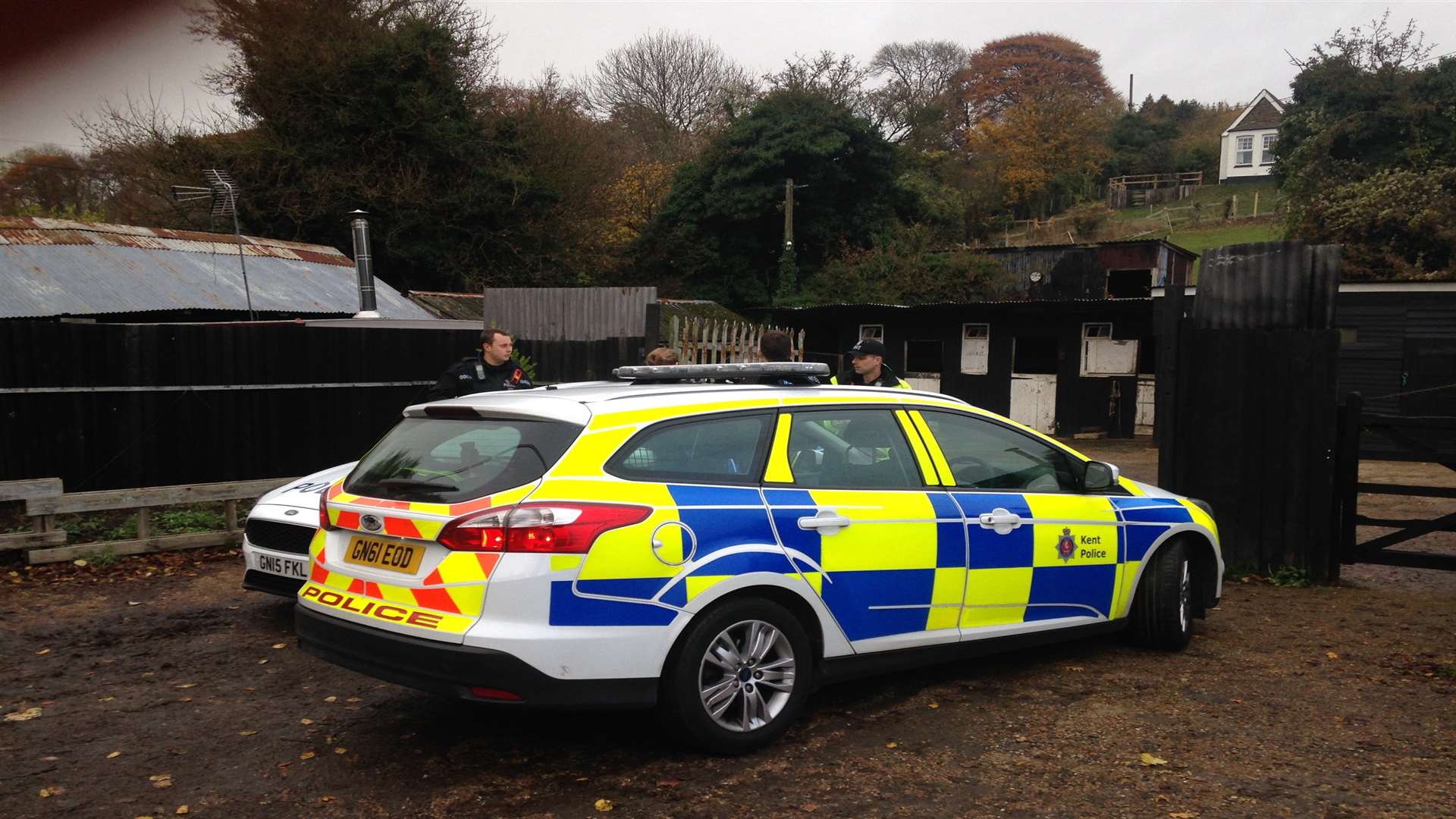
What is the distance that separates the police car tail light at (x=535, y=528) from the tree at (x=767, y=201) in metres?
31.1

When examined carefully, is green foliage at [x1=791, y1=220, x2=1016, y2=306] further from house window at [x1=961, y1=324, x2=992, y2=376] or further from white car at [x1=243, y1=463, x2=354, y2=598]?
white car at [x1=243, y1=463, x2=354, y2=598]

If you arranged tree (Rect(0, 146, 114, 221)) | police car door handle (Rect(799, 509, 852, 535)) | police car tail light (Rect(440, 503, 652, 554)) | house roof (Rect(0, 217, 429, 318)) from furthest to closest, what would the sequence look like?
tree (Rect(0, 146, 114, 221))
house roof (Rect(0, 217, 429, 318))
police car door handle (Rect(799, 509, 852, 535))
police car tail light (Rect(440, 503, 652, 554))

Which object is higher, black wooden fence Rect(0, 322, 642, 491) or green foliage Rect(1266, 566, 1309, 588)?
black wooden fence Rect(0, 322, 642, 491)

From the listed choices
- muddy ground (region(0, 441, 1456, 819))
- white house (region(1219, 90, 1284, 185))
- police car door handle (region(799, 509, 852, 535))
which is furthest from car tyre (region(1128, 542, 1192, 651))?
white house (region(1219, 90, 1284, 185))

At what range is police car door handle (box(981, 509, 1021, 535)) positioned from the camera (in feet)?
16.3

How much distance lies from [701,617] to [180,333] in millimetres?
7746

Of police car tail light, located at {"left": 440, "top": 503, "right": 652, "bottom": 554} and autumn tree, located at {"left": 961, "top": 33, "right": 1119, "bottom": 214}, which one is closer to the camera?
police car tail light, located at {"left": 440, "top": 503, "right": 652, "bottom": 554}

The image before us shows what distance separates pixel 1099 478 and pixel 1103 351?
60.2 feet

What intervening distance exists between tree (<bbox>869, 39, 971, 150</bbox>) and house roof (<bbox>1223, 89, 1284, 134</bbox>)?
14611mm

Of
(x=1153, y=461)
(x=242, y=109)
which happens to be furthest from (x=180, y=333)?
(x=242, y=109)

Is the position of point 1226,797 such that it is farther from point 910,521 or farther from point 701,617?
point 701,617

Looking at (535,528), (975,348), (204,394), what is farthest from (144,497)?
(975,348)

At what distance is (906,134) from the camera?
50250 millimetres

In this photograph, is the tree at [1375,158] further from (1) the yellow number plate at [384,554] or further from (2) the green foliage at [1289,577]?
(1) the yellow number plate at [384,554]
